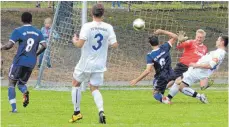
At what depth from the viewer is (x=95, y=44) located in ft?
42.2

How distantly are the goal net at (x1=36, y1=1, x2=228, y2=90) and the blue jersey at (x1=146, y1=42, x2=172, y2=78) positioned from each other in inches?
170

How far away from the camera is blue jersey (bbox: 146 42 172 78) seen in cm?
1661

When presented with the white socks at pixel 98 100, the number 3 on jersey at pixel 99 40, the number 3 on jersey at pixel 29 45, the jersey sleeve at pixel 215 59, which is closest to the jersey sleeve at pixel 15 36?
the number 3 on jersey at pixel 29 45

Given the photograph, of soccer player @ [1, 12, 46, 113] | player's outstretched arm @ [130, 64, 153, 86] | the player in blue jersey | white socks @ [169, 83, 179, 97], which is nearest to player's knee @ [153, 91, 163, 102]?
the player in blue jersey

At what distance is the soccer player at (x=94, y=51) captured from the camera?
12750mm

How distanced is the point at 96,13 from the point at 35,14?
16542 millimetres

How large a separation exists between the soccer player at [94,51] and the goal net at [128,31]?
291 inches

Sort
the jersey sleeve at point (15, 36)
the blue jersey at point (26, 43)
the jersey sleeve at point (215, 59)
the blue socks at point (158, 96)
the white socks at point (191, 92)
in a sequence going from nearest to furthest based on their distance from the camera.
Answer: the jersey sleeve at point (15, 36) < the blue jersey at point (26, 43) < the jersey sleeve at point (215, 59) < the blue socks at point (158, 96) < the white socks at point (191, 92)

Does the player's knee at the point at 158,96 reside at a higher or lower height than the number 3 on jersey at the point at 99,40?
lower

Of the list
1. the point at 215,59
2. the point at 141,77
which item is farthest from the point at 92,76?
the point at 215,59

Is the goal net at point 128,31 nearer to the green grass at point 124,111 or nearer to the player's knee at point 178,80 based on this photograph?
the green grass at point 124,111

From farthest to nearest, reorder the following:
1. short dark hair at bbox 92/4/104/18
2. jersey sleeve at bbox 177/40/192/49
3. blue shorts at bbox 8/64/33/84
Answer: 1. jersey sleeve at bbox 177/40/192/49
2. blue shorts at bbox 8/64/33/84
3. short dark hair at bbox 92/4/104/18

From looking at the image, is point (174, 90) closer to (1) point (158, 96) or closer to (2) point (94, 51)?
(1) point (158, 96)

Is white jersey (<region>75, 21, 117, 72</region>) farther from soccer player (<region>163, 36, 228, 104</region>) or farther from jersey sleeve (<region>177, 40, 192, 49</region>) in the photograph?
jersey sleeve (<region>177, 40, 192, 49</region>)
